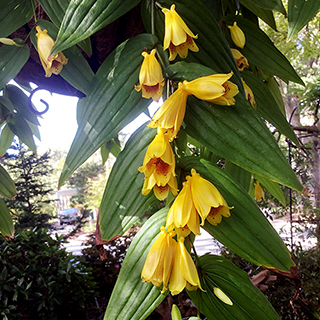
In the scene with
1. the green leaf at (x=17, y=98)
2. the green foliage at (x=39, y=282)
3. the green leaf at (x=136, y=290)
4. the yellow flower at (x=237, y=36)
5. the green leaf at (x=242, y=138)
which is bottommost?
the green foliage at (x=39, y=282)

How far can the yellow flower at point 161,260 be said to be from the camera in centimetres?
20

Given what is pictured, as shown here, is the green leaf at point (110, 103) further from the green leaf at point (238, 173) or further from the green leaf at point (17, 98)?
the green leaf at point (17, 98)

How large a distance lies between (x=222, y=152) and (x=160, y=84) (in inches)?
2.9

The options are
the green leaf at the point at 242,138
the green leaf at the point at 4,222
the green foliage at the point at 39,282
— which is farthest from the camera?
the green foliage at the point at 39,282

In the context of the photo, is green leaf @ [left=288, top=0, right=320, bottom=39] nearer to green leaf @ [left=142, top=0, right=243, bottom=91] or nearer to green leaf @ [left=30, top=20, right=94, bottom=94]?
green leaf @ [left=142, top=0, right=243, bottom=91]

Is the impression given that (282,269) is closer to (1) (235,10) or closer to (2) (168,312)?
(1) (235,10)

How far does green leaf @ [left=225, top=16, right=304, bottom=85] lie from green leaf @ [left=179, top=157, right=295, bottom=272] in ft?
0.64

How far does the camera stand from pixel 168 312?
1386 millimetres

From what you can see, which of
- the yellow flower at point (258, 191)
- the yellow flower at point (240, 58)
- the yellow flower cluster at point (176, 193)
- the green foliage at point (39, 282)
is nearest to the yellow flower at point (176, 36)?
the yellow flower cluster at point (176, 193)

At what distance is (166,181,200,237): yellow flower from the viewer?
0.20m

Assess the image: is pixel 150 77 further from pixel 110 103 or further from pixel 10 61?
pixel 10 61

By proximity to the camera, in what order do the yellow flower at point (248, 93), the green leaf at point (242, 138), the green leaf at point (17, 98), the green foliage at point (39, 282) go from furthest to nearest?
the green foliage at point (39, 282)
the green leaf at point (17, 98)
the yellow flower at point (248, 93)
the green leaf at point (242, 138)

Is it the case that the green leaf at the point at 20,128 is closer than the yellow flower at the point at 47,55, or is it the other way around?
the yellow flower at the point at 47,55

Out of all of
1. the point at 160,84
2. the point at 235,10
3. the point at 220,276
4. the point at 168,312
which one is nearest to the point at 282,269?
the point at 220,276
